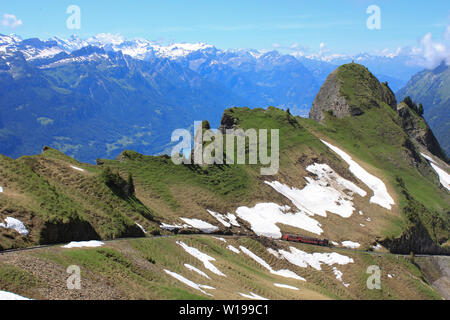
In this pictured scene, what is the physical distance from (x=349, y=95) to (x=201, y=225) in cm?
8907

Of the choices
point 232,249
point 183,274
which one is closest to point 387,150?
point 232,249

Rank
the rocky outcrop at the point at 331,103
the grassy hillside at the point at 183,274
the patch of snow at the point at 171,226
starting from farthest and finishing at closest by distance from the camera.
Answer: the rocky outcrop at the point at 331,103 → the patch of snow at the point at 171,226 → the grassy hillside at the point at 183,274

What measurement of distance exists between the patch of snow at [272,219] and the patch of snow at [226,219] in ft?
7.24

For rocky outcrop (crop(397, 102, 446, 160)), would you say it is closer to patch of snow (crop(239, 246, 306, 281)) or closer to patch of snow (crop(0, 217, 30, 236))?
patch of snow (crop(239, 246, 306, 281))

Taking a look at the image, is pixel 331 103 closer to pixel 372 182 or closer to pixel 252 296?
pixel 372 182

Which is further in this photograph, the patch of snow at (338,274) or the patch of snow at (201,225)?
the patch of snow at (201,225)

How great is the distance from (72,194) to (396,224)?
59.0m

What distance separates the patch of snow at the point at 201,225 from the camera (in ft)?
171

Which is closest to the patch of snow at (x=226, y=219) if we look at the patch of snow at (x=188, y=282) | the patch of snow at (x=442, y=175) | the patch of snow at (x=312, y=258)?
the patch of snow at (x=312, y=258)

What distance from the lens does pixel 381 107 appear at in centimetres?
12456

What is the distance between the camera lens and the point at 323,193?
253 ft

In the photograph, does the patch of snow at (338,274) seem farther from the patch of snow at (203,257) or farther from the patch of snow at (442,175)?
the patch of snow at (442,175)

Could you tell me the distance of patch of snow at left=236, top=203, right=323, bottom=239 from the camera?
193 ft

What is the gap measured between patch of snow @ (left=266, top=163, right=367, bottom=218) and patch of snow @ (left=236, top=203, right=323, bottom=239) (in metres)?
3.96
